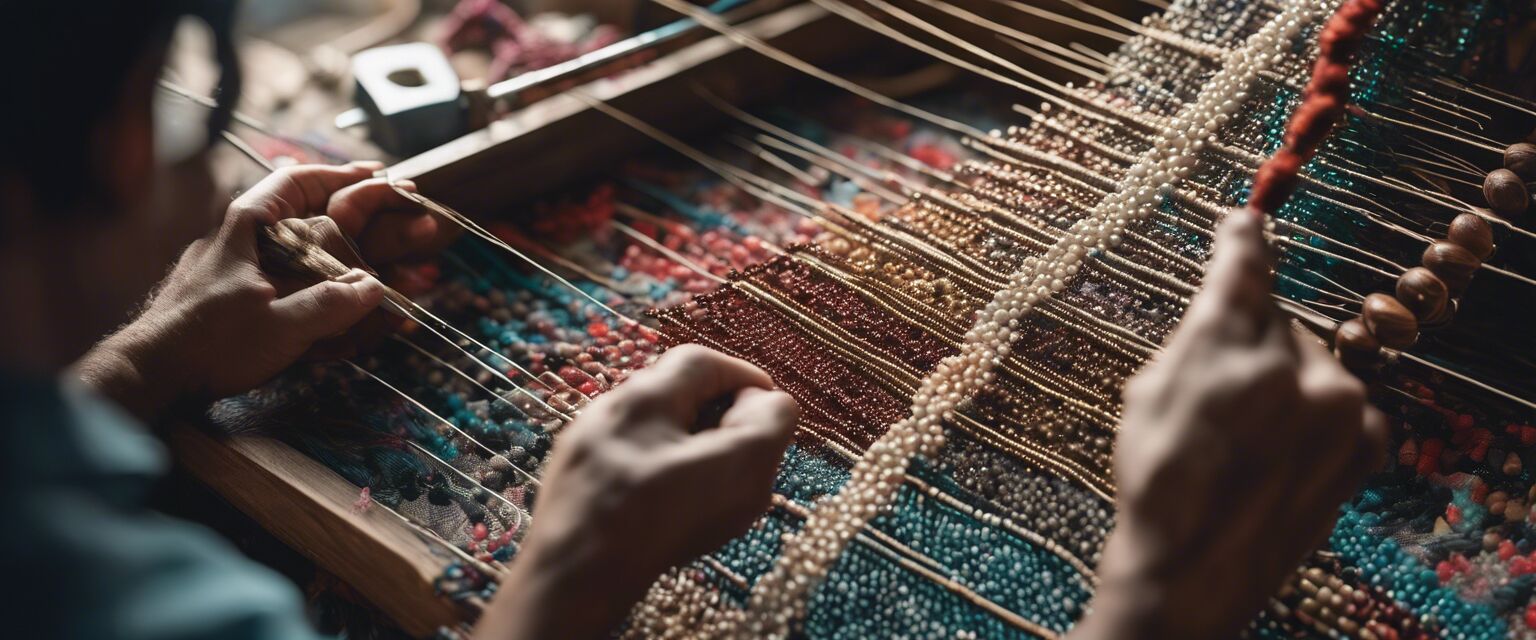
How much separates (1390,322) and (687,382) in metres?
Result: 0.83

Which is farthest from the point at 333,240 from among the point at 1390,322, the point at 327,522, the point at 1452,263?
the point at 1452,263

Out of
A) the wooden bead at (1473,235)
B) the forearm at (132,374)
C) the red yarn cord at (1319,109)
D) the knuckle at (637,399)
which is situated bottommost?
the forearm at (132,374)

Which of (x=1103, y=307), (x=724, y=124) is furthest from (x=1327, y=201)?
(x=724, y=124)

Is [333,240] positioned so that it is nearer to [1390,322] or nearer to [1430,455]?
[1390,322]

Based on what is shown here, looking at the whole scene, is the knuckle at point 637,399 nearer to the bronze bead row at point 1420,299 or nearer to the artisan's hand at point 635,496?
the artisan's hand at point 635,496

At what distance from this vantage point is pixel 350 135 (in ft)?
6.27

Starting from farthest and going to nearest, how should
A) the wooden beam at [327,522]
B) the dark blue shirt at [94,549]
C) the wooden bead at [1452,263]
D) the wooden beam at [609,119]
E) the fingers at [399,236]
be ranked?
1. the wooden beam at [609,119]
2. the fingers at [399,236]
3. the wooden bead at [1452,263]
4. the wooden beam at [327,522]
5. the dark blue shirt at [94,549]

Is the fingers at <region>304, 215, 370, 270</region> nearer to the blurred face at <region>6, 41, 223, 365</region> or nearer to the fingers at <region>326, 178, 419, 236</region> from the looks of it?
the fingers at <region>326, 178, 419, 236</region>

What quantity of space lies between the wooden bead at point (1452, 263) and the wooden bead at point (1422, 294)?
0.15 feet

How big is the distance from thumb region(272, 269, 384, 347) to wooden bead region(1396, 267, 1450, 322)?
1.33 meters

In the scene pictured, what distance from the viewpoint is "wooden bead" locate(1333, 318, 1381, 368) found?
1.23 metres

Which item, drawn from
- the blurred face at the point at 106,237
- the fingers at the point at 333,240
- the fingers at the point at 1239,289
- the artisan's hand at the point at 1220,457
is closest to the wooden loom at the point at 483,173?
the fingers at the point at 333,240

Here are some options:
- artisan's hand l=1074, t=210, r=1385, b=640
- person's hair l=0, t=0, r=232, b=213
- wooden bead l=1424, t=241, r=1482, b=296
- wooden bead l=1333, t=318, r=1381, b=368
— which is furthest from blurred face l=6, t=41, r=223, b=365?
wooden bead l=1424, t=241, r=1482, b=296

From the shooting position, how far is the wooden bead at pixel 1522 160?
4.53 feet
